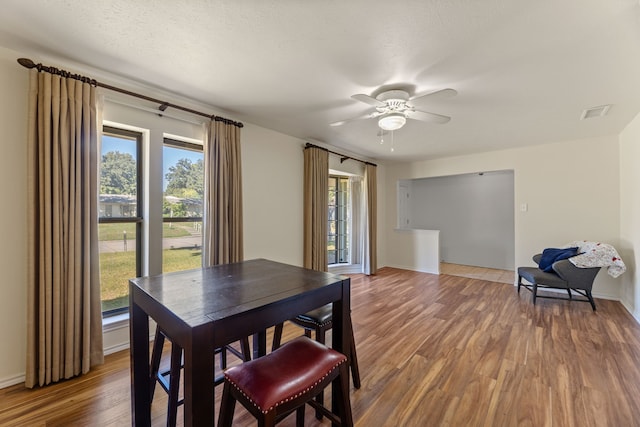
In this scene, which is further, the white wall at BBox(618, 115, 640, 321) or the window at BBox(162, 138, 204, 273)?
the white wall at BBox(618, 115, 640, 321)

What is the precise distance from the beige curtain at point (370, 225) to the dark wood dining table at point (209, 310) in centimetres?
364

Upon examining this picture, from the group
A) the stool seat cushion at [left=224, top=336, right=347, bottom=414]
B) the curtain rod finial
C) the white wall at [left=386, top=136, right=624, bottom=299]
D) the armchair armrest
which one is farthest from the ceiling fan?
the armchair armrest

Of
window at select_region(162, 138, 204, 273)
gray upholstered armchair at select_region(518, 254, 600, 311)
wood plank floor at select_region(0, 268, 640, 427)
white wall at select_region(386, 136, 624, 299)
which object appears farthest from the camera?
white wall at select_region(386, 136, 624, 299)

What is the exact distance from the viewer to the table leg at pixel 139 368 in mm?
1441

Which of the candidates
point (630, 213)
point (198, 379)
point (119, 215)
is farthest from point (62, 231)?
point (630, 213)

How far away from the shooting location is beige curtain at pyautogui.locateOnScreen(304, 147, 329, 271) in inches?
156

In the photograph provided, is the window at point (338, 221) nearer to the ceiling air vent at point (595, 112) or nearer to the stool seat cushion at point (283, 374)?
the ceiling air vent at point (595, 112)

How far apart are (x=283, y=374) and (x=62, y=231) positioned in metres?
1.97

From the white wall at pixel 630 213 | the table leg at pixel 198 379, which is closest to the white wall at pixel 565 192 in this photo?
the white wall at pixel 630 213

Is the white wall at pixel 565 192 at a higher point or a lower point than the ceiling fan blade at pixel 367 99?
lower

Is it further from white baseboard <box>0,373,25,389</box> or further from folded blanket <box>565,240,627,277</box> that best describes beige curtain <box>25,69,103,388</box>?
folded blanket <box>565,240,627,277</box>

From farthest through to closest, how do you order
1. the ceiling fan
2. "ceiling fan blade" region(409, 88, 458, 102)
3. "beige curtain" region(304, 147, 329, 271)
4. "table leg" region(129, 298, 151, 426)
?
"beige curtain" region(304, 147, 329, 271) < the ceiling fan < "ceiling fan blade" region(409, 88, 458, 102) < "table leg" region(129, 298, 151, 426)

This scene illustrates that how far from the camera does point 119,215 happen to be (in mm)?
2463

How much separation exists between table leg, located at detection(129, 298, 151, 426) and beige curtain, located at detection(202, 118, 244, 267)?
131 centimetres
